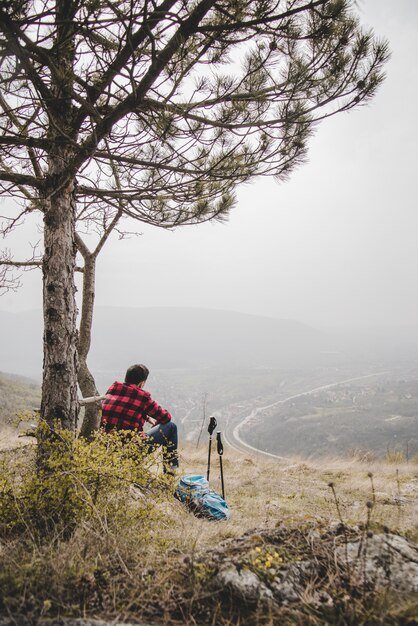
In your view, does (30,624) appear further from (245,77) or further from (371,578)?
(245,77)

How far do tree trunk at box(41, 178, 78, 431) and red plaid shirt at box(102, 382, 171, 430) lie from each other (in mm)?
817

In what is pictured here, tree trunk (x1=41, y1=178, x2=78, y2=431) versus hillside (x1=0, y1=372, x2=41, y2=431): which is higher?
tree trunk (x1=41, y1=178, x2=78, y2=431)

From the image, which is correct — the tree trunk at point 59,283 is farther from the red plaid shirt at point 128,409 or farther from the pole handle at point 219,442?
the pole handle at point 219,442

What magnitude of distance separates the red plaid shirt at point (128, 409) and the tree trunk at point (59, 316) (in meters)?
0.82

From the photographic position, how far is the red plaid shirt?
406 centimetres

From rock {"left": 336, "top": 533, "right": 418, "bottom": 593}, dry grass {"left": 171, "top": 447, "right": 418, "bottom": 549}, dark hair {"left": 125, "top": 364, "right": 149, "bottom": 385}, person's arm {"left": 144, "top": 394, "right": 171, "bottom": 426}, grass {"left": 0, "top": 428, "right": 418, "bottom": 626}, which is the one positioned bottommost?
dry grass {"left": 171, "top": 447, "right": 418, "bottom": 549}

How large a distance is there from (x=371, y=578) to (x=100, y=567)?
1.43m

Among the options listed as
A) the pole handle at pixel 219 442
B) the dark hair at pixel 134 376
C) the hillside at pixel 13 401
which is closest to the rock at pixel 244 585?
the hillside at pixel 13 401

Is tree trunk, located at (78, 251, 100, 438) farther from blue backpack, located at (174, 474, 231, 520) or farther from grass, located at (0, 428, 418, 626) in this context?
grass, located at (0, 428, 418, 626)

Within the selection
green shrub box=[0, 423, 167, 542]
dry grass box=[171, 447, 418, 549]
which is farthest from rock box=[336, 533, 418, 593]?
green shrub box=[0, 423, 167, 542]

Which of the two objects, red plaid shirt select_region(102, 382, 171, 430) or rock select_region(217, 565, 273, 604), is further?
red plaid shirt select_region(102, 382, 171, 430)

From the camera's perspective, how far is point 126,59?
2.56 m

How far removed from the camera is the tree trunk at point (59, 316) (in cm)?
319

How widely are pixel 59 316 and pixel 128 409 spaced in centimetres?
152
